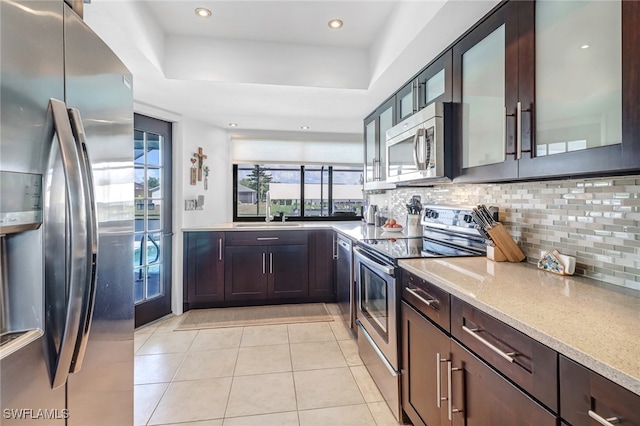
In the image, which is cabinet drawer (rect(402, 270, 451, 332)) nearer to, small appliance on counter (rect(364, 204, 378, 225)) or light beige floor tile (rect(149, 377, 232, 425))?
light beige floor tile (rect(149, 377, 232, 425))

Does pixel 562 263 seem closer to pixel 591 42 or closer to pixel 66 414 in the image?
pixel 591 42

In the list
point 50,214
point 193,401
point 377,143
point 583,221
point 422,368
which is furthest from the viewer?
point 377,143

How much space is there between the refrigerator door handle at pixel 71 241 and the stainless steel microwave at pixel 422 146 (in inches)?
65.0

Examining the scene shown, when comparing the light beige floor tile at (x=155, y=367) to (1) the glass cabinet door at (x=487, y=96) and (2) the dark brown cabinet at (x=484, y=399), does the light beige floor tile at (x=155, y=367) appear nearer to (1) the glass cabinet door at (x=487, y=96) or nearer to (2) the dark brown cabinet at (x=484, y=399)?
(2) the dark brown cabinet at (x=484, y=399)

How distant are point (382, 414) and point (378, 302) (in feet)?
2.01

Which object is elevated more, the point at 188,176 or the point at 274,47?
the point at 274,47

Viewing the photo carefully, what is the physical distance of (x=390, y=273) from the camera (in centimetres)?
165

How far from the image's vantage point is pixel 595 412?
660 millimetres

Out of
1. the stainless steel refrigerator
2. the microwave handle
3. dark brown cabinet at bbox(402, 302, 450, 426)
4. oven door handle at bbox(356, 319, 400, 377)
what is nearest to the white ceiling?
the microwave handle

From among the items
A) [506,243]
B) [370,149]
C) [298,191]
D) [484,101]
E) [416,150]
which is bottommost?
[506,243]

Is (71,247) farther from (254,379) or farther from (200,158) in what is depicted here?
(200,158)

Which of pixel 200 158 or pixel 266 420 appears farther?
pixel 200 158

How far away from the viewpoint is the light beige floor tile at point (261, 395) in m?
1.78

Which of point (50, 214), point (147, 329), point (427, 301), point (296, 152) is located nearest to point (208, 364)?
point (147, 329)
